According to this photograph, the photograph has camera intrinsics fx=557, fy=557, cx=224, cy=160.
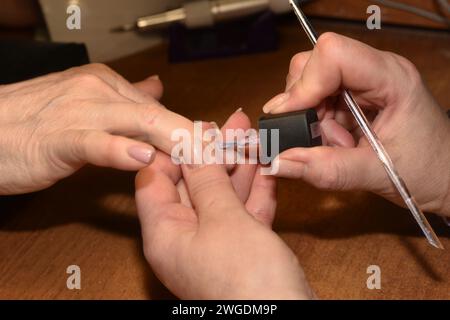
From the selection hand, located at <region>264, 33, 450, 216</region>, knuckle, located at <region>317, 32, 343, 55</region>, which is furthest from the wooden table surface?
knuckle, located at <region>317, 32, 343, 55</region>

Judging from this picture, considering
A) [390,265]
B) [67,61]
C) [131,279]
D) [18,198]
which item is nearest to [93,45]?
[67,61]

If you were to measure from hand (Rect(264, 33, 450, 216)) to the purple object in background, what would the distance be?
380mm

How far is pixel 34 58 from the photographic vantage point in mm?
681

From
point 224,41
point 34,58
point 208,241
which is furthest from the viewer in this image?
point 224,41

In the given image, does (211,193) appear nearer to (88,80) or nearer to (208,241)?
(208,241)

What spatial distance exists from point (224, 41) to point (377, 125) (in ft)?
1.43

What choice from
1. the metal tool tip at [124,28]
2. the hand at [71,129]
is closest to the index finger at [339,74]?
the hand at [71,129]

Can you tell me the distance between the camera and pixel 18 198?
616 mm

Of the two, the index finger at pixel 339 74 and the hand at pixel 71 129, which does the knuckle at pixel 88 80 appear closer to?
the hand at pixel 71 129

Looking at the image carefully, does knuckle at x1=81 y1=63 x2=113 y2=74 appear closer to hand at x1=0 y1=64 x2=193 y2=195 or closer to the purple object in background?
hand at x1=0 y1=64 x2=193 y2=195

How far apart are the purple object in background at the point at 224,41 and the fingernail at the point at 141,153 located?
17.6 inches

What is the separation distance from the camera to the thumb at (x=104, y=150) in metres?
0.45

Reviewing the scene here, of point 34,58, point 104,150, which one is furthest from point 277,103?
point 34,58

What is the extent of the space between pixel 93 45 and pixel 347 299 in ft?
1.94
